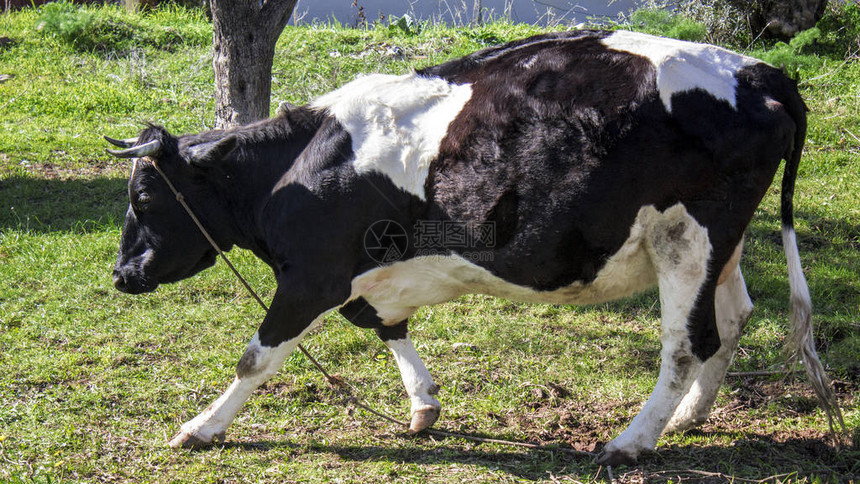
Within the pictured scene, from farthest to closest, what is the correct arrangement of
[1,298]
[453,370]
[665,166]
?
[1,298] < [453,370] < [665,166]

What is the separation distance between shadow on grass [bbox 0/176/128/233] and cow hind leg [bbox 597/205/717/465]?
202 inches

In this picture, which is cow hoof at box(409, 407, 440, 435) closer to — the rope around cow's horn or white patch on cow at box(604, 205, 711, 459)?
the rope around cow's horn

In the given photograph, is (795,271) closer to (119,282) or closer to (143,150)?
(143,150)

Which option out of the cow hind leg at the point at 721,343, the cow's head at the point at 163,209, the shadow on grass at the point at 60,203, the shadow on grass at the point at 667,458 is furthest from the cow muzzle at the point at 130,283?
the cow hind leg at the point at 721,343

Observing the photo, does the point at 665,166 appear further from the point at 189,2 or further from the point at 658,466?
the point at 189,2

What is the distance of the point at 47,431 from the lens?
4461 millimetres

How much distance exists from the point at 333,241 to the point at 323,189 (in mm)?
261

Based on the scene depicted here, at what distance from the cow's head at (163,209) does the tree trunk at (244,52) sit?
97.3 inches

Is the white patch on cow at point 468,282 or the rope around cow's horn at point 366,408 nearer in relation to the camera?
the white patch on cow at point 468,282

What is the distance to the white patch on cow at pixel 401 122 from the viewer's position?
4.07m

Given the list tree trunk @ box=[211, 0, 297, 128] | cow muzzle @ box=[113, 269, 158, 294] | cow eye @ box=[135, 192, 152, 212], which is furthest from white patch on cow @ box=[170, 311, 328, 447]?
tree trunk @ box=[211, 0, 297, 128]

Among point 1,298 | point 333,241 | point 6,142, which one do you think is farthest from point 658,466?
point 6,142

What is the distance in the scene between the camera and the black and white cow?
3736mm

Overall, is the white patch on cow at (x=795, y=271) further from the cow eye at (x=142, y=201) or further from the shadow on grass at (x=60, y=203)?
the shadow on grass at (x=60, y=203)
